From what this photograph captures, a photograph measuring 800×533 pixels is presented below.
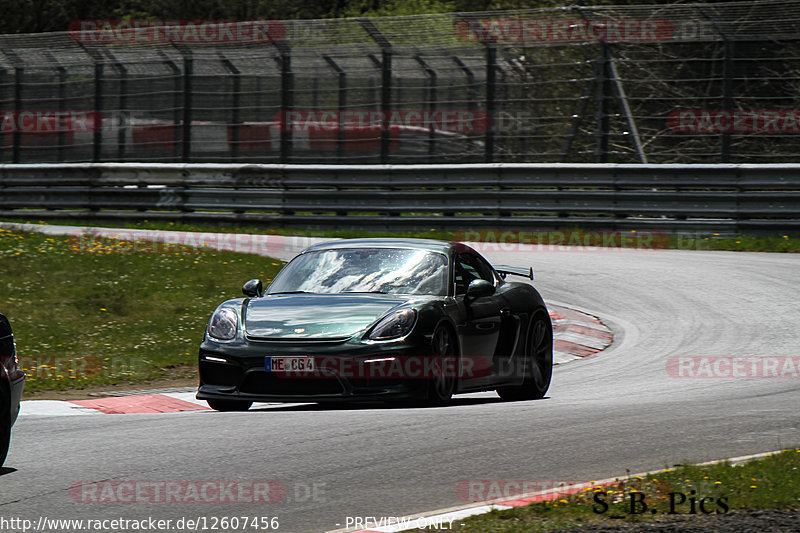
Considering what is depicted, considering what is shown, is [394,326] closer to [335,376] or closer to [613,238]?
[335,376]

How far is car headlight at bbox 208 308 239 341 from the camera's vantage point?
8.48 meters

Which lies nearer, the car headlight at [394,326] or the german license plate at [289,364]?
the german license plate at [289,364]

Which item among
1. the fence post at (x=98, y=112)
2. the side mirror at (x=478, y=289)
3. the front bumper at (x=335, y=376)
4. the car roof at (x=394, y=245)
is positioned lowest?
the front bumper at (x=335, y=376)

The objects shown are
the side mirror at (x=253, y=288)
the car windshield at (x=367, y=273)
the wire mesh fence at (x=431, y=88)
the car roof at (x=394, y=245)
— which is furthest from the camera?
the wire mesh fence at (x=431, y=88)

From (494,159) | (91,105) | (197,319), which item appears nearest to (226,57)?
(91,105)

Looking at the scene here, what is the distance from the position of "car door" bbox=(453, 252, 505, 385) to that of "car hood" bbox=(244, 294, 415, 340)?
55cm

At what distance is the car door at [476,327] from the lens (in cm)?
893

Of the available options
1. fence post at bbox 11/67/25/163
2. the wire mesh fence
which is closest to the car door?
the wire mesh fence

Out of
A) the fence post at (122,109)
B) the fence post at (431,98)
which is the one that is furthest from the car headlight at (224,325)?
the fence post at (122,109)

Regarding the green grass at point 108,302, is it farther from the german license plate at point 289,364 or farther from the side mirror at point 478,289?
the side mirror at point 478,289

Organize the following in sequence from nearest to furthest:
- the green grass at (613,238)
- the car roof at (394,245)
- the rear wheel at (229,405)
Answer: the rear wheel at (229,405) → the car roof at (394,245) → the green grass at (613,238)

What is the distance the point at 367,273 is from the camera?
30.6 feet

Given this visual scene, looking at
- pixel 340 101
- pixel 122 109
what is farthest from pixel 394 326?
pixel 122 109

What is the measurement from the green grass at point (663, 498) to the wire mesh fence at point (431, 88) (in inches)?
555
